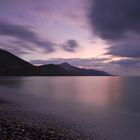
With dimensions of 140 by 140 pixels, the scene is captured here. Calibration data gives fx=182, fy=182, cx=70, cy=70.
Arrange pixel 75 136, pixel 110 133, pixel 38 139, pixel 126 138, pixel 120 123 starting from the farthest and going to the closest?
1. pixel 120 123
2. pixel 110 133
3. pixel 126 138
4. pixel 75 136
5. pixel 38 139

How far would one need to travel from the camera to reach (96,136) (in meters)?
14.6

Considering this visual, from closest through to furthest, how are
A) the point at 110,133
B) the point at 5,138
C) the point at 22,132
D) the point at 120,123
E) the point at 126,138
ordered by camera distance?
the point at 5,138
the point at 22,132
the point at 126,138
the point at 110,133
the point at 120,123

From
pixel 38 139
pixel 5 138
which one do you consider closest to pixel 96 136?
pixel 38 139

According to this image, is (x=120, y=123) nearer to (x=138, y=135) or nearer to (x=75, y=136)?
(x=138, y=135)

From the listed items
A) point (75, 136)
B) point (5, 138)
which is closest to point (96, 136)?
point (75, 136)

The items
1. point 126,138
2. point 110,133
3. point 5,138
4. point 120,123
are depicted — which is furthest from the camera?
point 120,123

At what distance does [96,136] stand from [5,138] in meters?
7.18

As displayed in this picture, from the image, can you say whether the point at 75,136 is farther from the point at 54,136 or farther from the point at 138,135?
the point at 138,135

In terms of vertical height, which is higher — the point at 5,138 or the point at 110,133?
the point at 5,138

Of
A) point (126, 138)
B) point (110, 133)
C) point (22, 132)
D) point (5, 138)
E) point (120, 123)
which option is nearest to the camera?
point (5, 138)

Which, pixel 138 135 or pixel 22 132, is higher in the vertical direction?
pixel 22 132

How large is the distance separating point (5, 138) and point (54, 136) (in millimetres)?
3422

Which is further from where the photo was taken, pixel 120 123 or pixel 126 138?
pixel 120 123

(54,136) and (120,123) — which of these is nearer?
(54,136)
